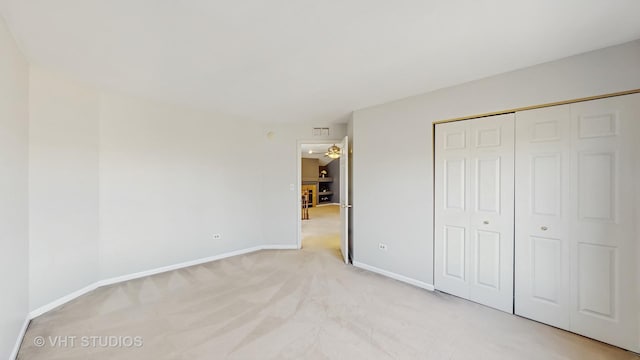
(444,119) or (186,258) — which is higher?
(444,119)

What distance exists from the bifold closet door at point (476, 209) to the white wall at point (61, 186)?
4.05 meters

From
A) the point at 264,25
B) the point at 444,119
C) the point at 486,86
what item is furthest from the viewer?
the point at 444,119

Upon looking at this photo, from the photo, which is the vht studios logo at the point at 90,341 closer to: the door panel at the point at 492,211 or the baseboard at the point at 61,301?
the baseboard at the point at 61,301

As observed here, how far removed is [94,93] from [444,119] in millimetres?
4097

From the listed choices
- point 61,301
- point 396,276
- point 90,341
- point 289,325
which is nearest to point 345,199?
point 396,276

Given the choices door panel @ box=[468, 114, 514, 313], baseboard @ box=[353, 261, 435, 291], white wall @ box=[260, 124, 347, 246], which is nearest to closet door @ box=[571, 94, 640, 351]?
door panel @ box=[468, 114, 514, 313]

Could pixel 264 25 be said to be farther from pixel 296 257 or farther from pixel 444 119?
pixel 296 257

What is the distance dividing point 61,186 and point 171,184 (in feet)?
3.85

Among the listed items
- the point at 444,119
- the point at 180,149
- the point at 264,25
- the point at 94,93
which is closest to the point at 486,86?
the point at 444,119

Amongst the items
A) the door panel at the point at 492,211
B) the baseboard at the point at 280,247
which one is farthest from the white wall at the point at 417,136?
the baseboard at the point at 280,247

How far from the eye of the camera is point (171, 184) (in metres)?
3.74

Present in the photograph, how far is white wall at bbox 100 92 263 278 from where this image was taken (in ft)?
10.6

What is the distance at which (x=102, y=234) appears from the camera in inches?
124

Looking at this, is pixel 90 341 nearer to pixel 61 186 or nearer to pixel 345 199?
pixel 61 186
